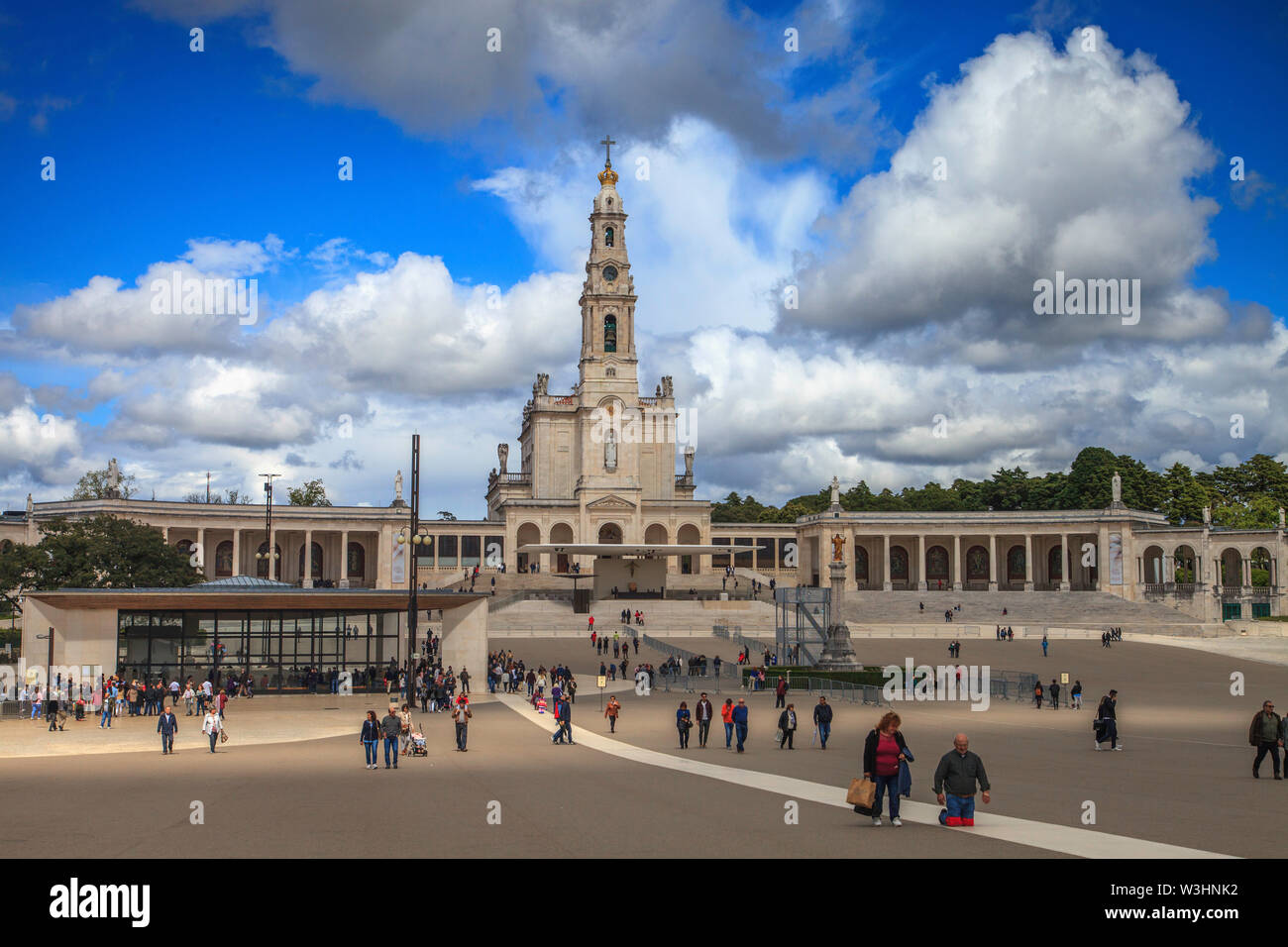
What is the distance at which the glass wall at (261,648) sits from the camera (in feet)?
131

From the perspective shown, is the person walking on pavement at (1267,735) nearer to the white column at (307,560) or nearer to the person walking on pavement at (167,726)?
the person walking on pavement at (167,726)

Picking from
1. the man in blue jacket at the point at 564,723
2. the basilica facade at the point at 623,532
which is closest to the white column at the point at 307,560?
the basilica facade at the point at 623,532

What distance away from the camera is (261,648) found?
41812 millimetres

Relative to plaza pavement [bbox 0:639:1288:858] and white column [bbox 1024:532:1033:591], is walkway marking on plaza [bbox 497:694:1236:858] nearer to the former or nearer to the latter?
plaza pavement [bbox 0:639:1288:858]

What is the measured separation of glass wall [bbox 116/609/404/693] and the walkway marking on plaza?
20392 millimetres

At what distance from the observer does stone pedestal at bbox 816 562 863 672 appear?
47594 mm

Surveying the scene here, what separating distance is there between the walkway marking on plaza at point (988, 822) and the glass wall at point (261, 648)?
20392 millimetres

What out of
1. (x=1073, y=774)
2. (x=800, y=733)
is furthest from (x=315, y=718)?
(x=1073, y=774)

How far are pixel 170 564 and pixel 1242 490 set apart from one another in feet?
328

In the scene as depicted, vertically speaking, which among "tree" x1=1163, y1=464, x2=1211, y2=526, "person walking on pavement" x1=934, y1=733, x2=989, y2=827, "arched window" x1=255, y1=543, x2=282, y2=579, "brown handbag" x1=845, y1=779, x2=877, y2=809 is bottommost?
"brown handbag" x1=845, y1=779, x2=877, y2=809

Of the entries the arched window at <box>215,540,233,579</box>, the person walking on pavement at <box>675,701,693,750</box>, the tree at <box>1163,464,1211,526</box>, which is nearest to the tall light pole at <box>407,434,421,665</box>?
the person walking on pavement at <box>675,701,693,750</box>

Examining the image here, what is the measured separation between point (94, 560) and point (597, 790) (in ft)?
159

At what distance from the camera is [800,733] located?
30562 millimetres
